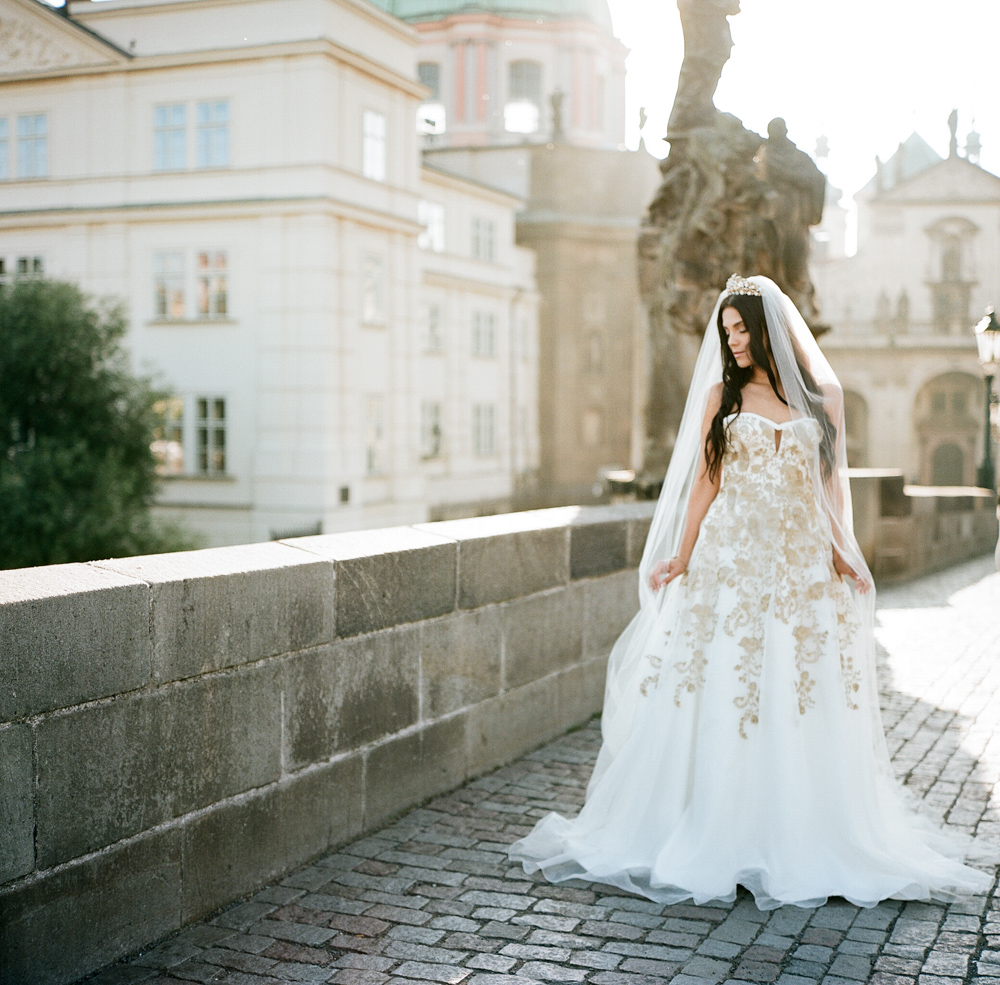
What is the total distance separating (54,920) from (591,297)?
42.3m

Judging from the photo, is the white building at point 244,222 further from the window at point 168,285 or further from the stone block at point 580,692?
the stone block at point 580,692

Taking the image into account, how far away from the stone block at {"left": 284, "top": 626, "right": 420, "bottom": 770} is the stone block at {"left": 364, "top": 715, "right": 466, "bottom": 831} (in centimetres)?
9

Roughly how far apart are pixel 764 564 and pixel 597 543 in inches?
81.8

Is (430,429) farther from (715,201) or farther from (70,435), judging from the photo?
(715,201)

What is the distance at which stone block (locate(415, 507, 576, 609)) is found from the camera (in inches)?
206

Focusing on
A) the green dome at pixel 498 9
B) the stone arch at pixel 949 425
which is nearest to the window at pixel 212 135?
the green dome at pixel 498 9

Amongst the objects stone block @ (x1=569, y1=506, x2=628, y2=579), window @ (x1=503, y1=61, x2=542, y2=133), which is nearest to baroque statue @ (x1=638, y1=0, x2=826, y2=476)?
stone block @ (x1=569, y1=506, x2=628, y2=579)

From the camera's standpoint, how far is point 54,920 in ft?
10.6

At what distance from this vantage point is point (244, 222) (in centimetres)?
2709

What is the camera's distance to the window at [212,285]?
27188 mm

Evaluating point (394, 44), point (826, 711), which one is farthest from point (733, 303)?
point (394, 44)

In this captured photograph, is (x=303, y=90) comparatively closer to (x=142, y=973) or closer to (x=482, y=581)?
(x=482, y=581)

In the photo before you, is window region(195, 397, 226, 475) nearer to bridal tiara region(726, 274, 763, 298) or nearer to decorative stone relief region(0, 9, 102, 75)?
decorative stone relief region(0, 9, 102, 75)

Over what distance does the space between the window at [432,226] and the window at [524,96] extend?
1426 centimetres
